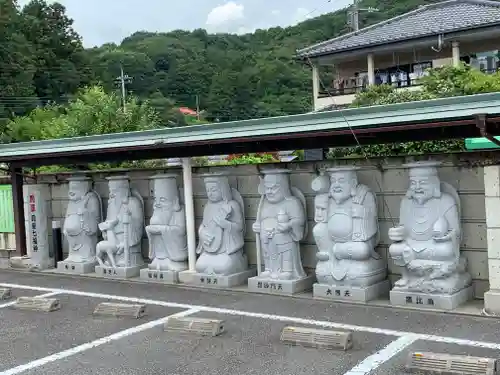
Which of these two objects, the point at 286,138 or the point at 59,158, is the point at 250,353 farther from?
the point at 59,158

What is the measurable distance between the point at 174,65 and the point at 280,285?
45.1m

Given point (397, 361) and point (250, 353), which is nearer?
point (397, 361)

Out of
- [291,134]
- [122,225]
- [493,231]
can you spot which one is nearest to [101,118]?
[122,225]

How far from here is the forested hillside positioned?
92.6ft

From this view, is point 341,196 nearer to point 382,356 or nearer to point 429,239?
point 429,239

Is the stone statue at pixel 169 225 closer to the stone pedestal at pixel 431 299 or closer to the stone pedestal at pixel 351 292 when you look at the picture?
the stone pedestal at pixel 351 292

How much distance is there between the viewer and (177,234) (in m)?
10.7

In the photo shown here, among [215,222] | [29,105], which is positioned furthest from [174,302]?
[29,105]

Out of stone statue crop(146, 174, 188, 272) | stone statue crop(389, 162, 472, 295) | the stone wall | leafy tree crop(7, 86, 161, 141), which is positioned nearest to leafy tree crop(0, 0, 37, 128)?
leafy tree crop(7, 86, 161, 141)

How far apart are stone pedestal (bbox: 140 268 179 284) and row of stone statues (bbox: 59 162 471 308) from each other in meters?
0.11

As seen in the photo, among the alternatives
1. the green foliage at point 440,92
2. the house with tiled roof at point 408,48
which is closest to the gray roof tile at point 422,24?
the house with tiled roof at point 408,48

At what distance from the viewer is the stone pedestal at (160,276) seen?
35.1ft

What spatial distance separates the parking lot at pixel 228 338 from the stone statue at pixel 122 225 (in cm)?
170

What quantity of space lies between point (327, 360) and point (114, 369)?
220 centimetres
